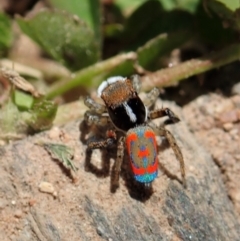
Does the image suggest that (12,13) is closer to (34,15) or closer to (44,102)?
(34,15)

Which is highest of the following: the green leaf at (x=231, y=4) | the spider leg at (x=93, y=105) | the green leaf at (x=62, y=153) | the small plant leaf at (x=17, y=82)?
the green leaf at (x=231, y=4)

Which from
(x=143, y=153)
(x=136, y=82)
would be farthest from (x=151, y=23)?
(x=143, y=153)

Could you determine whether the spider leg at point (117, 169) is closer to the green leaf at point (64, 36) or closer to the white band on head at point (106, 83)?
the white band on head at point (106, 83)

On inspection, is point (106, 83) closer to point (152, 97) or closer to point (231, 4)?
point (152, 97)

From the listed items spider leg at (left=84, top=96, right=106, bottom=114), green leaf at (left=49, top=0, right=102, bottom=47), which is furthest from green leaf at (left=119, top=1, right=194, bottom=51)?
spider leg at (left=84, top=96, right=106, bottom=114)

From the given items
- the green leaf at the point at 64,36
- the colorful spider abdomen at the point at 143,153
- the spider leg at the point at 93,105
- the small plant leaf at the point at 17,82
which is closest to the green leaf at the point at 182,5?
the green leaf at the point at 64,36

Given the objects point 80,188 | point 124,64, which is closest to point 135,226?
point 80,188
